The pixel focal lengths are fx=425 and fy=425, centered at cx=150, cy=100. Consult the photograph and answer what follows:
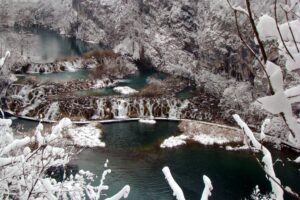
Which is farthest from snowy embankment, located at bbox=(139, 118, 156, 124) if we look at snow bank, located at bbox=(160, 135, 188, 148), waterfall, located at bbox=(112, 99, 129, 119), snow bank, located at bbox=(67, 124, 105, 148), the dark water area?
the dark water area

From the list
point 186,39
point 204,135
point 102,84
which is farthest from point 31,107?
point 186,39

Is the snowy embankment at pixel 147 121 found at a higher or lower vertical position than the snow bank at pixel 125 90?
lower

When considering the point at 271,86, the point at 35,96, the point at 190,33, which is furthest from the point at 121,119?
the point at 271,86

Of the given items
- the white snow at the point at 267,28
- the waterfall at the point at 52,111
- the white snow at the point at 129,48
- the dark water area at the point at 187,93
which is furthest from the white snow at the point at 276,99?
the white snow at the point at 129,48

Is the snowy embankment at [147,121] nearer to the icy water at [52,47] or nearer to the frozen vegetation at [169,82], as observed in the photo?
the frozen vegetation at [169,82]

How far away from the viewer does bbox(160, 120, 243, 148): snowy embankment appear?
1256 inches

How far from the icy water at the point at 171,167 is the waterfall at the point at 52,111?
7.85 m

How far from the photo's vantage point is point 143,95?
42.6 metres

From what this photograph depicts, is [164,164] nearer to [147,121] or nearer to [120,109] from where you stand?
[147,121]

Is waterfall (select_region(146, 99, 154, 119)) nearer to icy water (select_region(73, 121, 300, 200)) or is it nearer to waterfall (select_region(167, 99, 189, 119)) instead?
waterfall (select_region(167, 99, 189, 119))

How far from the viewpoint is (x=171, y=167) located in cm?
2647

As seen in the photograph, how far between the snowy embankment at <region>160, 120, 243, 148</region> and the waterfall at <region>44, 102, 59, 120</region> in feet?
38.1

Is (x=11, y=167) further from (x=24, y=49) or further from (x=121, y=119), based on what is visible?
(x=24, y=49)

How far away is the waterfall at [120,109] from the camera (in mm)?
38844
